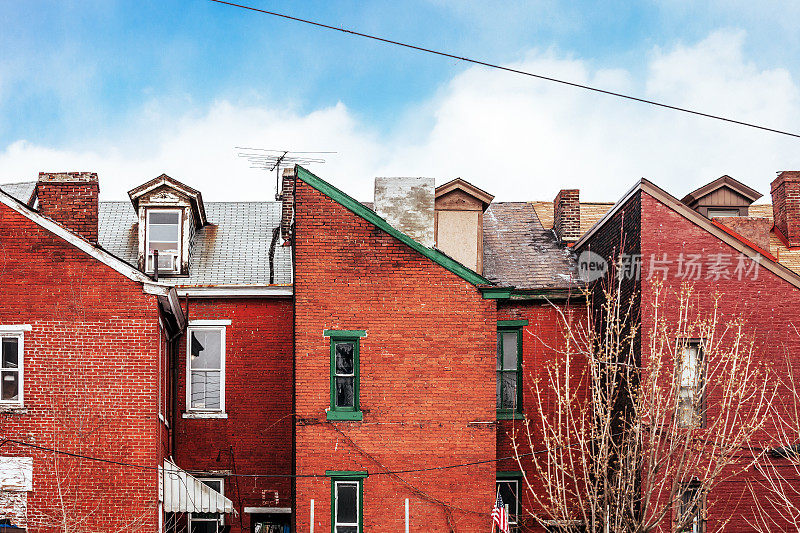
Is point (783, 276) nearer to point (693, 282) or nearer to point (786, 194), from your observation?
point (693, 282)

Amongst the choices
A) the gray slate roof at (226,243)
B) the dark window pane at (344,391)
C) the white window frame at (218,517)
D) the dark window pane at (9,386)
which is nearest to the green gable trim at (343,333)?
the dark window pane at (344,391)

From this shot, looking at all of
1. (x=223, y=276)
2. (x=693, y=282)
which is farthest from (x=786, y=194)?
(x=223, y=276)

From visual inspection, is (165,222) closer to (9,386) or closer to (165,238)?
(165,238)

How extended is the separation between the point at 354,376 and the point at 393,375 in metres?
0.87

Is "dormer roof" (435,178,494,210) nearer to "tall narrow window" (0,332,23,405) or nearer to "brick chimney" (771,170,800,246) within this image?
"brick chimney" (771,170,800,246)

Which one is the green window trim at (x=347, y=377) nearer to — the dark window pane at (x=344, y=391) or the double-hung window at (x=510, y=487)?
the dark window pane at (x=344, y=391)

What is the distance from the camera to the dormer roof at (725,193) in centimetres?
2688

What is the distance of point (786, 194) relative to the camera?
28219 millimetres

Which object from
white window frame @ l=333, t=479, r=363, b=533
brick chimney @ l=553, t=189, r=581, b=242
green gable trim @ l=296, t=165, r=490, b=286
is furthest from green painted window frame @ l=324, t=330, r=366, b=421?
brick chimney @ l=553, t=189, r=581, b=242

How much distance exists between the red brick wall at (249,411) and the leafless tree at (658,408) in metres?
6.04

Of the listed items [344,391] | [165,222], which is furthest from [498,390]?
[165,222]

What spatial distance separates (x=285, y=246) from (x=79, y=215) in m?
5.42

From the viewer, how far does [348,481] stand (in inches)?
826

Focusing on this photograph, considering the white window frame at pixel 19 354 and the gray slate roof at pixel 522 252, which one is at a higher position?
the gray slate roof at pixel 522 252
